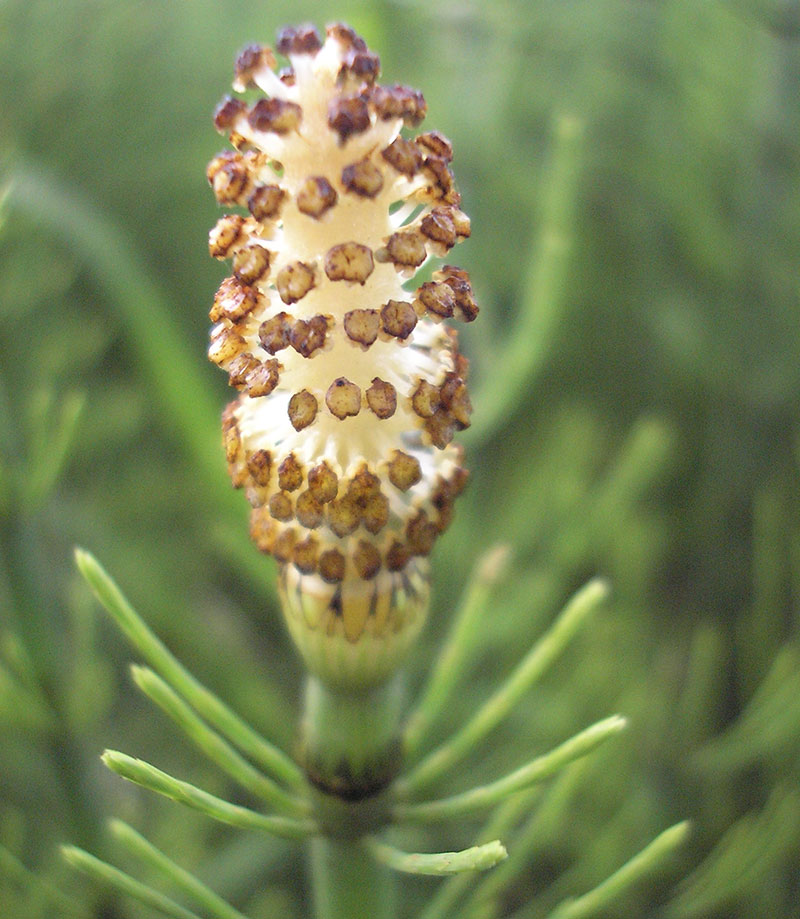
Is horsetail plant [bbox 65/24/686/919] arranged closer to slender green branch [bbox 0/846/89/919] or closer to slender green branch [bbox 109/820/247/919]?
slender green branch [bbox 109/820/247/919]

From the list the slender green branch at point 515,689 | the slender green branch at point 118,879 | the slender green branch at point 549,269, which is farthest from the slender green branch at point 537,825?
the slender green branch at point 549,269

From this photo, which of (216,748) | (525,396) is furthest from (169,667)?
(525,396)

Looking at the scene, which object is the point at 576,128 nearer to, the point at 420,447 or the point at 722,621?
the point at 420,447

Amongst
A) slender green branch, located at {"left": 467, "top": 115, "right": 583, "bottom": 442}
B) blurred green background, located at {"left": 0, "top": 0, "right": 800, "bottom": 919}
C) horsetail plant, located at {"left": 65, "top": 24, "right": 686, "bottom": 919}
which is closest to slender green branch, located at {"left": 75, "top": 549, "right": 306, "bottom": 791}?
horsetail plant, located at {"left": 65, "top": 24, "right": 686, "bottom": 919}

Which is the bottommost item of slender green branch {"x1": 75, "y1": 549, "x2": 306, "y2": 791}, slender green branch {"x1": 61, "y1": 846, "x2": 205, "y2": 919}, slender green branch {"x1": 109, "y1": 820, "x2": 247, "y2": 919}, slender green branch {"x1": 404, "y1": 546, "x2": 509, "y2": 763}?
slender green branch {"x1": 61, "y1": 846, "x2": 205, "y2": 919}

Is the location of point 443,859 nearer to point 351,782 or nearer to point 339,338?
point 351,782

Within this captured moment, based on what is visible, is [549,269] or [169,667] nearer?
[169,667]
